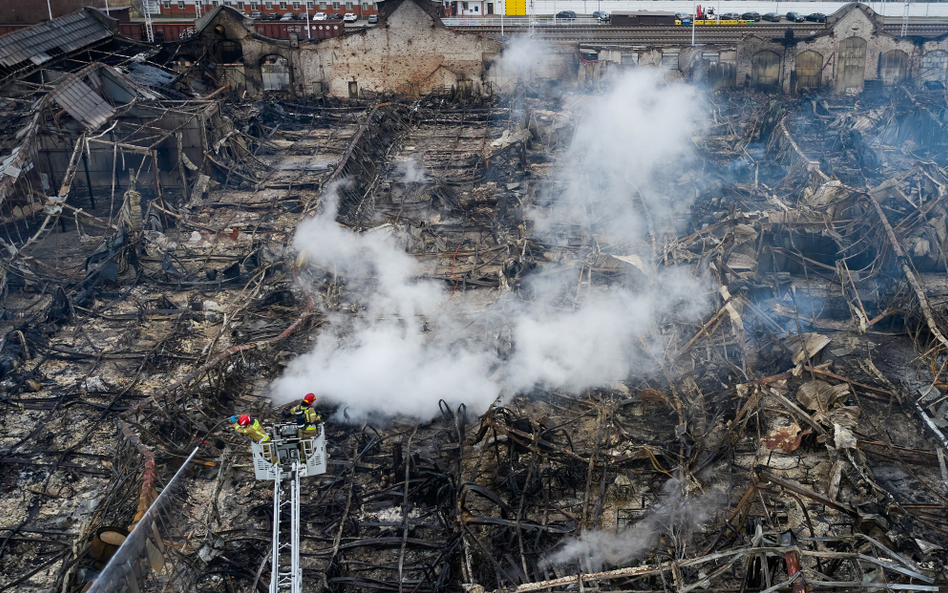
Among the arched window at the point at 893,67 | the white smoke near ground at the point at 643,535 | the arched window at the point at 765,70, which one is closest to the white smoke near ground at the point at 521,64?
the arched window at the point at 765,70

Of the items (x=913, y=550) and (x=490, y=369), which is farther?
(x=490, y=369)

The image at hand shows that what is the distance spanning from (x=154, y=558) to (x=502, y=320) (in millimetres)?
6873

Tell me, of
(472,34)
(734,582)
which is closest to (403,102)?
(472,34)

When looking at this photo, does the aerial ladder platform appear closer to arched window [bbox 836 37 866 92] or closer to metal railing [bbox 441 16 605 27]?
arched window [bbox 836 37 866 92]

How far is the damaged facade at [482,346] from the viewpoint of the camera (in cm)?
894

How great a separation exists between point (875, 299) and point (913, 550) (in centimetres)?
652

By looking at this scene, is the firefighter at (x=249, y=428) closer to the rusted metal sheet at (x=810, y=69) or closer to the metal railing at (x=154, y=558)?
the metal railing at (x=154, y=558)

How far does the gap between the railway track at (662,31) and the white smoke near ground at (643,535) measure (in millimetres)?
24797

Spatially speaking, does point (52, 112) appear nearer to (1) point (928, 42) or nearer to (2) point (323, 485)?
(2) point (323, 485)

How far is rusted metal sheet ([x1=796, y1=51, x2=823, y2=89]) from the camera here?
1168 inches

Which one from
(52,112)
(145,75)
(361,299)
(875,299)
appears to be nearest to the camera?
(875,299)

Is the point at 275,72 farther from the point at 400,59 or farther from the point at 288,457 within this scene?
the point at 288,457

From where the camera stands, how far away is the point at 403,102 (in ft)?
92.9

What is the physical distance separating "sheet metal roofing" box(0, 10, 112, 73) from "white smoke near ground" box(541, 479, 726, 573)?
21.4 m
